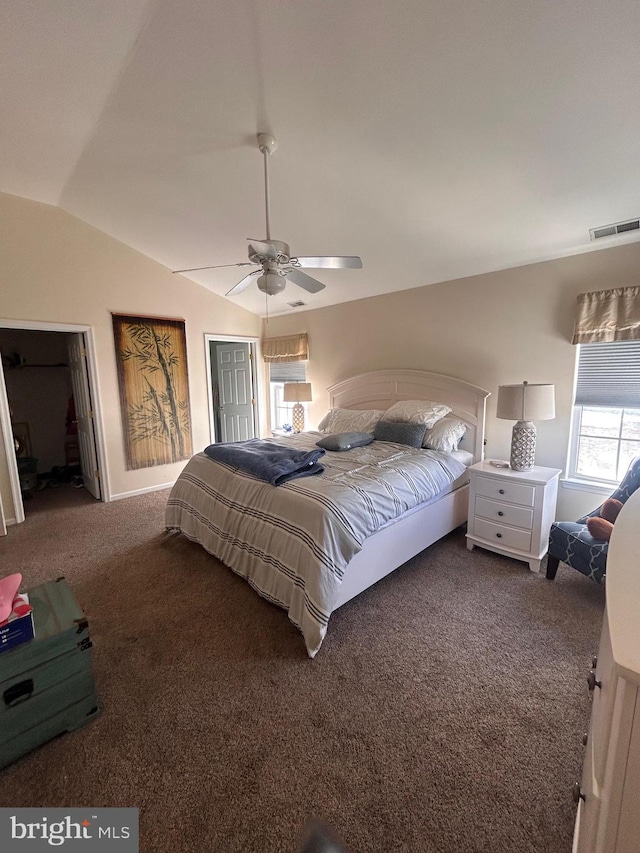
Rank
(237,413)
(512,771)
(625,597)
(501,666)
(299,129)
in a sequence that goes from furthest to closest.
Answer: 1. (237,413)
2. (299,129)
3. (501,666)
4. (512,771)
5. (625,597)

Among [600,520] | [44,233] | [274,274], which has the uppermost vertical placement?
[44,233]

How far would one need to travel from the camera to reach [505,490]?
2670mm

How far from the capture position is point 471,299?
131 inches

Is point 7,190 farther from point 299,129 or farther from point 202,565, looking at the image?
point 202,565

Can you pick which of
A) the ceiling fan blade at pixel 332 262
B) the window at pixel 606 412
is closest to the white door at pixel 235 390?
the ceiling fan blade at pixel 332 262

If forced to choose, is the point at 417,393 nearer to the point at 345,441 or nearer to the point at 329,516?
the point at 345,441

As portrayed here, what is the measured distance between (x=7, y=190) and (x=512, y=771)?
5280 mm

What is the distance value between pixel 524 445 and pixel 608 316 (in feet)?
3.55

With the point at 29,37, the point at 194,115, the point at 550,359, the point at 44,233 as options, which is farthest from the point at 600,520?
the point at 44,233

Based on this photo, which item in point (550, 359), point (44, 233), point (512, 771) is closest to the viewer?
point (512, 771)

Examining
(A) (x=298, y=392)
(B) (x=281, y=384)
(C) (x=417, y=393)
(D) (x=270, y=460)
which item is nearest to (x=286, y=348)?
(B) (x=281, y=384)

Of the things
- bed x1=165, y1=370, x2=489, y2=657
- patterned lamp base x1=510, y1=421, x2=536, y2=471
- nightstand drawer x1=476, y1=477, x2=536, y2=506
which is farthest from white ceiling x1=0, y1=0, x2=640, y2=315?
nightstand drawer x1=476, y1=477, x2=536, y2=506

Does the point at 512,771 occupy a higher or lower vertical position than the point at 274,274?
lower

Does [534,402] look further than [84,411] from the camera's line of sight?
No
